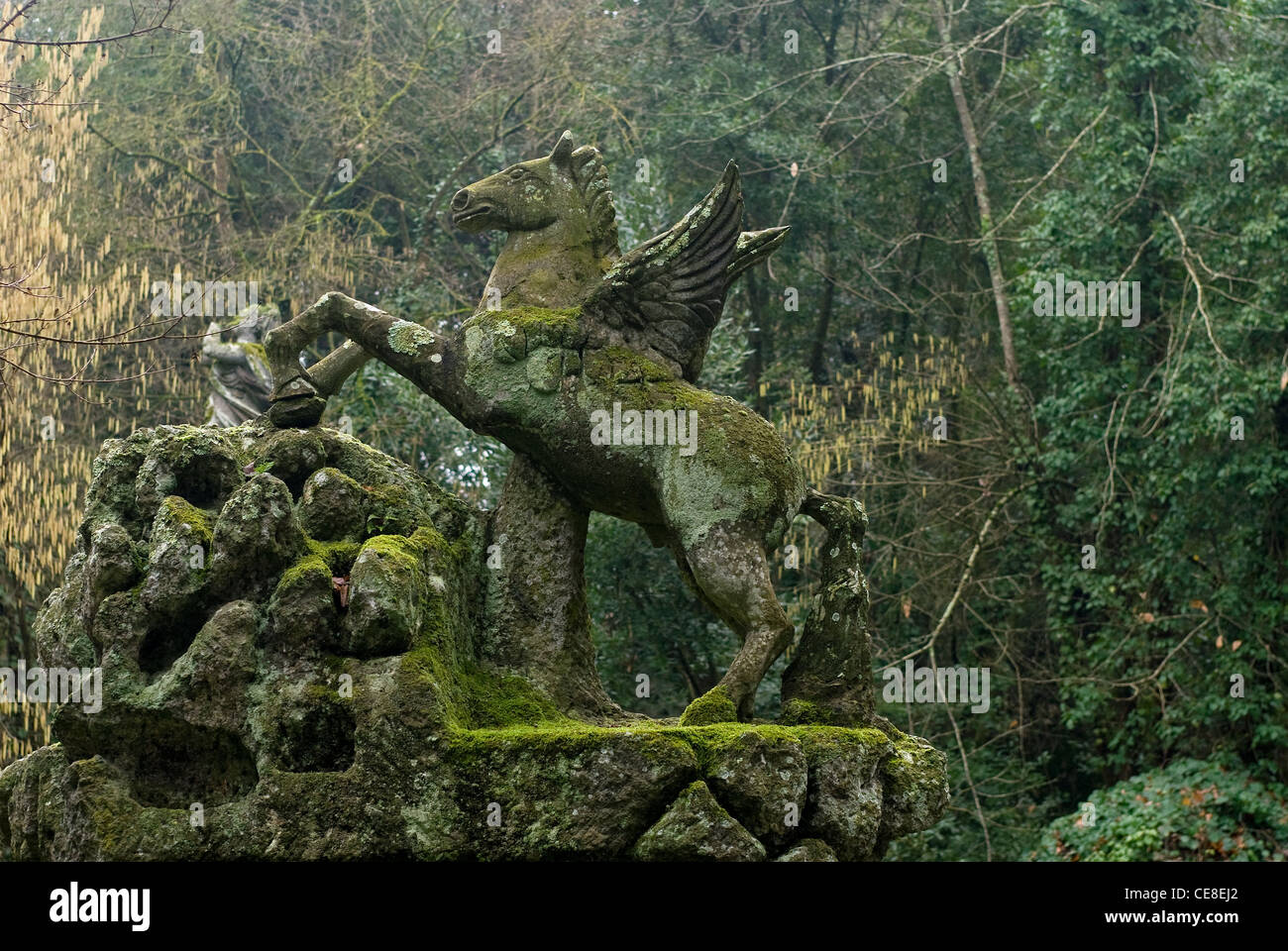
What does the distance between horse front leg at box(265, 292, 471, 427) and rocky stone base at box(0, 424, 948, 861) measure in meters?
0.48

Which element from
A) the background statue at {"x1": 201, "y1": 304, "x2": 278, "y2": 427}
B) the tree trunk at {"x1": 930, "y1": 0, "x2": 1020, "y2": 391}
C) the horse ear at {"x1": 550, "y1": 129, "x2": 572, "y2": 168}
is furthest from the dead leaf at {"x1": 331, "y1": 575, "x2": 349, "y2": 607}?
the tree trunk at {"x1": 930, "y1": 0, "x2": 1020, "y2": 391}

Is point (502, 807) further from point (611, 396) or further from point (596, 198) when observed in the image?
point (596, 198)

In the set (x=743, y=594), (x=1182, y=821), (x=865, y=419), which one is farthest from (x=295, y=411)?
(x=865, y=419)

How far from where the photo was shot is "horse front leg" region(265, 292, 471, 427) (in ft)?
21.0

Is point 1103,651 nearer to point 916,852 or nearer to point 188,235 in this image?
point 916,852

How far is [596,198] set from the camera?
22.1 feet

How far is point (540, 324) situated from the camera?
633 cm

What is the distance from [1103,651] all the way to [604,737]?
29.1 feet

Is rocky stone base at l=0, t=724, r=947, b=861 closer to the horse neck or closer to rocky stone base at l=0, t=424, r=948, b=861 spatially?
rocky stone base at l=0, t=424, r=948, b=861

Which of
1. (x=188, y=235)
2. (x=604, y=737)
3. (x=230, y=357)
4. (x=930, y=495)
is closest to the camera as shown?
(x=604, y=737)

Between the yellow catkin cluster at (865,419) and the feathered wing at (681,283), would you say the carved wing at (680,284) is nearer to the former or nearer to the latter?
the feathered wing at (681,283)

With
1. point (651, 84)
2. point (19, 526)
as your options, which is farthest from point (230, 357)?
point (651, 84)

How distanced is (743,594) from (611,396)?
96 centimetres

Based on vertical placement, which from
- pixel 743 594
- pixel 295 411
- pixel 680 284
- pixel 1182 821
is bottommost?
pixel 1182 821
